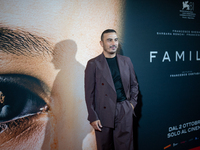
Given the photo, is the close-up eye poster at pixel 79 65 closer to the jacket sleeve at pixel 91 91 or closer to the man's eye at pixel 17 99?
the man's eye at pixel 17 99

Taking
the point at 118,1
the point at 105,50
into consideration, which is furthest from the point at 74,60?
the point at 118,1

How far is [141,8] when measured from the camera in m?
2.25

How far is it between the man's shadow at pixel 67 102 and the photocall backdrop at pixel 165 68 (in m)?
0.75

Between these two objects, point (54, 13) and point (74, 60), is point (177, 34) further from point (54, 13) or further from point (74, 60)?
point (54, 13)

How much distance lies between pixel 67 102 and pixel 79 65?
48 cm

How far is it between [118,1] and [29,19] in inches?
44.7

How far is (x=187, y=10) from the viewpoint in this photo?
8.52 ft

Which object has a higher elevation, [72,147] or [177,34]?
[177,34]

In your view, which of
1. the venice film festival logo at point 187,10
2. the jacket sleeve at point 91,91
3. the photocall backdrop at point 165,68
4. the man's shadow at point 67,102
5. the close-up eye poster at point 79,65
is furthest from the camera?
the venice film festival logo at point 187,10

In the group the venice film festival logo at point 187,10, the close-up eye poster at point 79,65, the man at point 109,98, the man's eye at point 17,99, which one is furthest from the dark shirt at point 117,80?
the venice film festival logo at point 187,10

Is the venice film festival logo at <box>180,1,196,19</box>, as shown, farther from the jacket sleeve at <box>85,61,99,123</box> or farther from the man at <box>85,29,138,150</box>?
the jacket sleeve at <box>85,61,99,123</box>

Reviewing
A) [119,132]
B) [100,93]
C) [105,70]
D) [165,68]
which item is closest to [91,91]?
[100,93]

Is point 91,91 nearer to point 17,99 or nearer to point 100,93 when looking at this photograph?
point 100,93

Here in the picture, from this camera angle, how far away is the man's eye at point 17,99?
1.64 m
